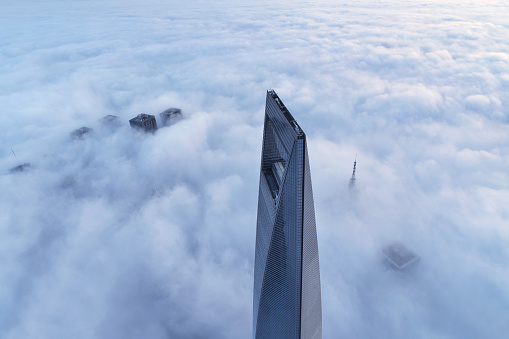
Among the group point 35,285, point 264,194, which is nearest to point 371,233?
point 264,194

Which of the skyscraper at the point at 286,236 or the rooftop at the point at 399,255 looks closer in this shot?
the skyscraper at the point at 286,236

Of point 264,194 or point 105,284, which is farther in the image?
point 105,284

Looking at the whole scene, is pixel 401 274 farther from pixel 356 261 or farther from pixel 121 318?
pixel 121 318

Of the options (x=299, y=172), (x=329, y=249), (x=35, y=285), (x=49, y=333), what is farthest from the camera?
(x=329, y=249)

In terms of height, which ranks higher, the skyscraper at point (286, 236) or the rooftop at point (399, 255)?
the skyscraper at point (286, 236)

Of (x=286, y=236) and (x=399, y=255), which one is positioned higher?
(x=286, y=236)

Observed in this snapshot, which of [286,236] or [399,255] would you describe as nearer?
[286,236]

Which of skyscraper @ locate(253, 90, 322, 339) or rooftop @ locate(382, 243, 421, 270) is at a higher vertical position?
skyscraper @ locate(253, 90, 322, 339)

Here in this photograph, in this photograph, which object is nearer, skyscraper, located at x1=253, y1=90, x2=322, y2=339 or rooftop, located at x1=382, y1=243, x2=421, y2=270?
skyscraper, located at x1=253, y1=90, x2=322, y2=339
